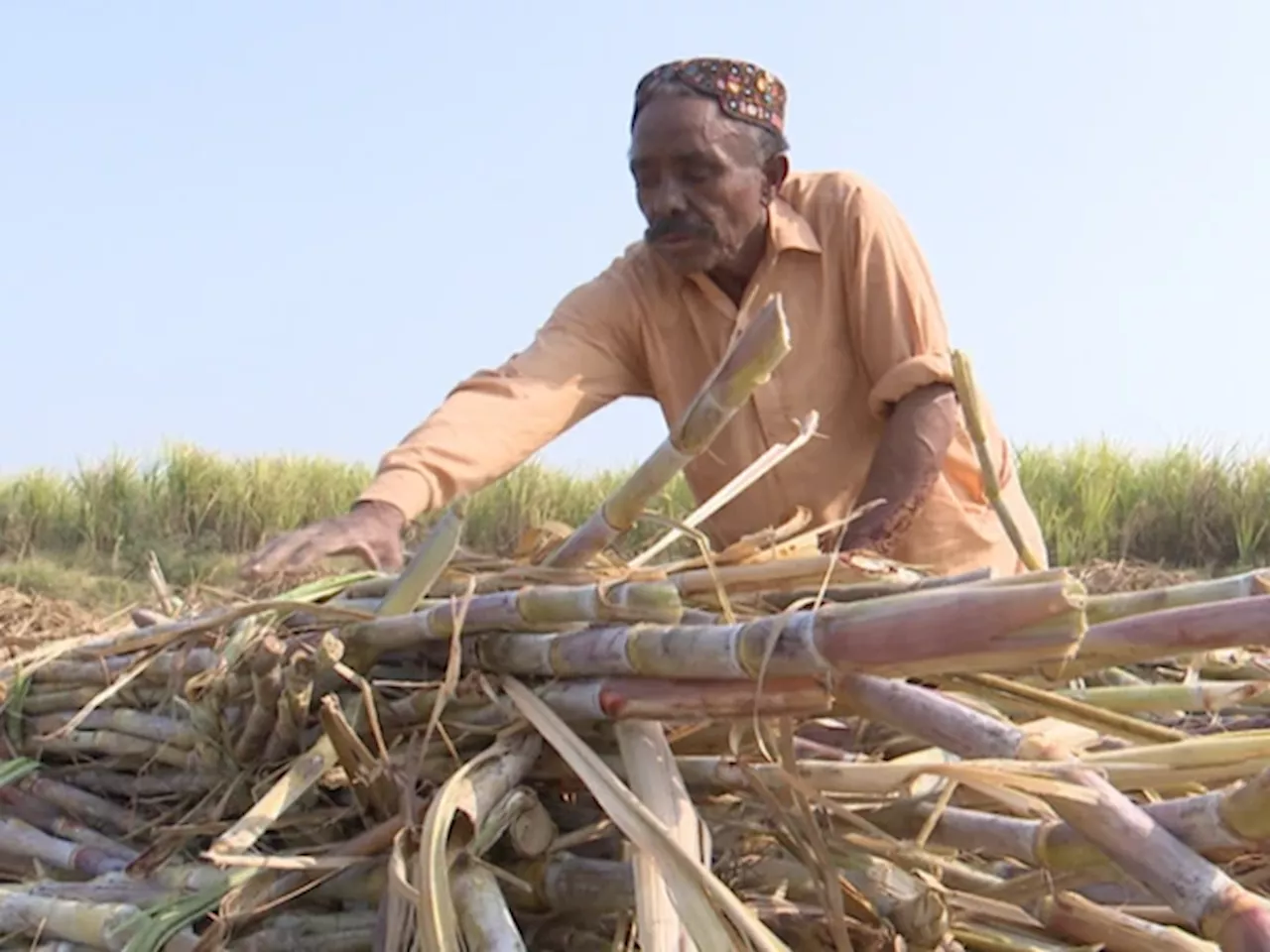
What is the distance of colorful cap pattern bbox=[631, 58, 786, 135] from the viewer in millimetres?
2584

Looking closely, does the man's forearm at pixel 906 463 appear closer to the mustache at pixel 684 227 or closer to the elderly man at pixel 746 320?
the elderly man at pixel 746 320

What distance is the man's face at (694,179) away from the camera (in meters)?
2.56

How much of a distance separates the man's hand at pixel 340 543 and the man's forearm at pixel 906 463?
771 mm

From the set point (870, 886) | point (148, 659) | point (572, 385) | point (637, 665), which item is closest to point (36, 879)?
point (148, 659)

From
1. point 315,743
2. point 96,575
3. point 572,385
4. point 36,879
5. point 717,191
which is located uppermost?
point 717,191

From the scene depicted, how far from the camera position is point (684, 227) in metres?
2.60

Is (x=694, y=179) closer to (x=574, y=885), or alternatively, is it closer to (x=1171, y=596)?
(x=1171, y=596)

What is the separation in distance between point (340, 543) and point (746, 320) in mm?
1119

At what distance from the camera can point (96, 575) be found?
936 centimetres

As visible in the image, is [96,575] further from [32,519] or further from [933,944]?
[933,944]

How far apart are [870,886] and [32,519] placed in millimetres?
10389

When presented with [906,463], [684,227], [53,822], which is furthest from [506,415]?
[53,822]

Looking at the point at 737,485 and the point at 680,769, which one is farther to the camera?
the point at 737,485

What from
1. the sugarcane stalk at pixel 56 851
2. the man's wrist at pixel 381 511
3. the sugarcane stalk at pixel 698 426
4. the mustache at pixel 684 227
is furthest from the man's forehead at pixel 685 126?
the sugarcane stalk at pixel 56 851
